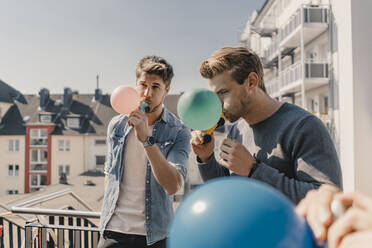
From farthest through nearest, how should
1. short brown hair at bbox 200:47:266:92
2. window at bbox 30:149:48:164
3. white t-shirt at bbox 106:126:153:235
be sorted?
1. window at bbox 30:149:48:164
2. white t-shirt at bbox 106:126:153:235
3. short brown hair at bbox 200:47:266:92

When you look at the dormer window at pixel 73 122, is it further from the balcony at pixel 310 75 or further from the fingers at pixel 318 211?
the fingers at pixel 318 211

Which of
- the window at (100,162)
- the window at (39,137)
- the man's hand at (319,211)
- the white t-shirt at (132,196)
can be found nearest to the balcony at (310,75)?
the white t-shirt at (132,196)

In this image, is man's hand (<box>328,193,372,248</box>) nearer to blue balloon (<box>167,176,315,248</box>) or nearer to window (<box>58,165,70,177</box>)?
blue balloon (<box>167,176,315,248</box>)

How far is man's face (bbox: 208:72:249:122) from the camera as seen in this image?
1373 mm

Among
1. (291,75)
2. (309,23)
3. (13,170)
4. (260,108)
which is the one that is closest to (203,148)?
(260,108)

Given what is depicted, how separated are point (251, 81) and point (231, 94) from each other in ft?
0.40

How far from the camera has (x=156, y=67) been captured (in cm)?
185

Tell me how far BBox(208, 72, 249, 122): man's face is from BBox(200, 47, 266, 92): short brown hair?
24 millimetres

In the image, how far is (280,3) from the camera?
1753cm

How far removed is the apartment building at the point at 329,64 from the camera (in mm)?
3459

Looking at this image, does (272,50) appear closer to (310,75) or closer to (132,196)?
(310,75)

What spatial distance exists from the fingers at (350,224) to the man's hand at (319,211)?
1.0 inches

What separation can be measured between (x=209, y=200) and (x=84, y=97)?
3214 centimetres

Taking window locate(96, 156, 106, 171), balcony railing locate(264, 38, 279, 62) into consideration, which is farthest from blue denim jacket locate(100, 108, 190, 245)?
window locate(96, 156, 106, 171)
